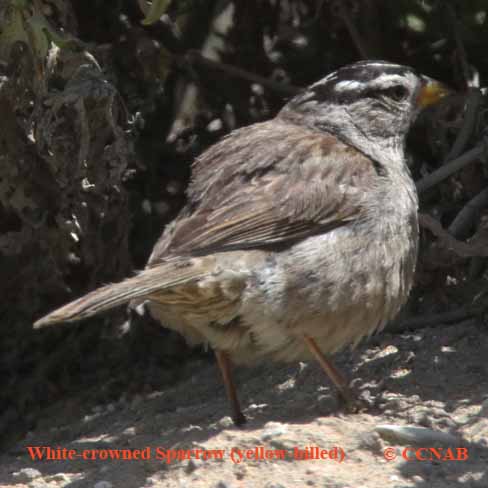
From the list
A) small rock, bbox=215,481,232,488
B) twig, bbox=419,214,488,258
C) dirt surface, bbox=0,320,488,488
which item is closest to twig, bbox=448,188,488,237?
twig, bbox=419,214,488,258

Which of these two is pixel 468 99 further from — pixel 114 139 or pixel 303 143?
pixel 114 139

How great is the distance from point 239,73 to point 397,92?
1243 mm

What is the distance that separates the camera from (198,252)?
14.6ft

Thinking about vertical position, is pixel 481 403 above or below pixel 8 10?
below

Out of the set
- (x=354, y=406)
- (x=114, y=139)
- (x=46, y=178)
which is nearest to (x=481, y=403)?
(x=354, y=406)

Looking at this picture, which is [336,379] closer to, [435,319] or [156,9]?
[435,319]

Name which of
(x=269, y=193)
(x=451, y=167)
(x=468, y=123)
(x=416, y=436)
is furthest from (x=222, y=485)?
(x=468, y=123)

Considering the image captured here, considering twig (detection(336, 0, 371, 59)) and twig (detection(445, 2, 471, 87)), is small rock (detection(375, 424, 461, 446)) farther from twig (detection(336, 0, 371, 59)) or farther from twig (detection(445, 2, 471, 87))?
twig (detection(336, 0, 371, 59))

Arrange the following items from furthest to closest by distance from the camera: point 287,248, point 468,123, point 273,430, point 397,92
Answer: point 468,123 < point 397,92 < point 287,248 < point 273,430

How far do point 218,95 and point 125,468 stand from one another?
2764mm

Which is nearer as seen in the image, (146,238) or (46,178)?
(46,178)

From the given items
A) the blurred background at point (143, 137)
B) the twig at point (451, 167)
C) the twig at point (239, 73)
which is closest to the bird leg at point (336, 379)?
the blurred background at point (143, 137)

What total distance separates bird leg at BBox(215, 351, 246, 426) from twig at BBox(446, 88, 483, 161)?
5.38 feet

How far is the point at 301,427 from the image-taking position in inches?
176
